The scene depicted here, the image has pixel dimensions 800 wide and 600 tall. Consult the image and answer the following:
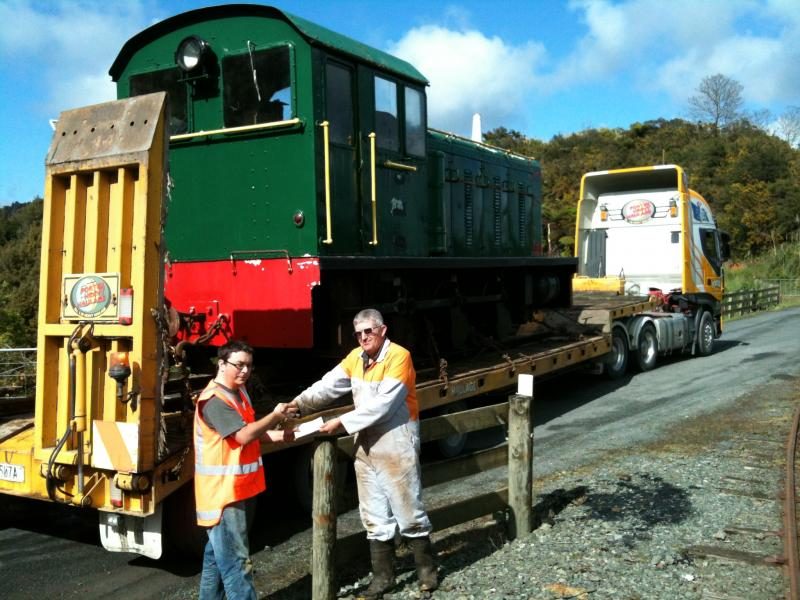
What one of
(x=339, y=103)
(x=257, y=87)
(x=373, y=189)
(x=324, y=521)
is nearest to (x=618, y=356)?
(x=373, y=189)

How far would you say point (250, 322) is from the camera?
21.5ft

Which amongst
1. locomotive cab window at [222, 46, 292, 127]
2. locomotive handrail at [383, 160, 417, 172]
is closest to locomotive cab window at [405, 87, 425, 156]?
locomotive handrail at [383, 160, 417, 172]

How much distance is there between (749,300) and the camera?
30.1 meters

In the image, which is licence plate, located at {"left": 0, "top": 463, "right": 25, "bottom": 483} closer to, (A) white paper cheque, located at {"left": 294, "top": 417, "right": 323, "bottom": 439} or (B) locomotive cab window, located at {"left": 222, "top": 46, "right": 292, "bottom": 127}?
(A) white paper cheque, located at {"left": 294, "top": 417, "right": 323, "bottom": 439}

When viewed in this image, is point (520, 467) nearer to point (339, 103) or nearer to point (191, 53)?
point (339, 103)

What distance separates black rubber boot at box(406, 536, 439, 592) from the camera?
461 cm

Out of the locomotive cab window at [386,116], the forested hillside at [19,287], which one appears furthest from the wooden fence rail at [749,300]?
the locomotive cab window at [386,116]

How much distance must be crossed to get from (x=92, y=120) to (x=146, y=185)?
76 cm

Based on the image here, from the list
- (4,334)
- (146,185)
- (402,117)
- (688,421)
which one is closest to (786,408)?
(688,421)

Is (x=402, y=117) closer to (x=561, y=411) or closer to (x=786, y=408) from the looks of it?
(x=561, y=411)

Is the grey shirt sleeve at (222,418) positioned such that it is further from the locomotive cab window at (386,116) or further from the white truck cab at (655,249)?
the white truck cab at (655,249)

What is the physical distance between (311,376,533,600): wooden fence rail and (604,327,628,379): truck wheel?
27.8ft

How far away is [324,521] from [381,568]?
533mm

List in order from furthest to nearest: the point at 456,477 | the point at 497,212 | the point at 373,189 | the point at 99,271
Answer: the point at 497,212 → the point at 373,189 → the point at 456,477 → the point at 99,271
